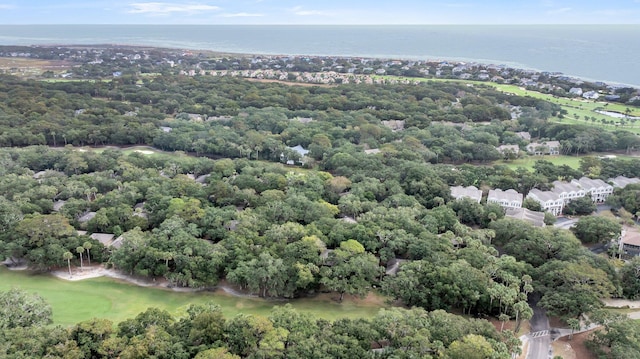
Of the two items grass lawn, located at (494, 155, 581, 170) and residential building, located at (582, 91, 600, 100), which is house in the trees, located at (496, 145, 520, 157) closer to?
grass lawn, located at (494, 155, 581, 170)

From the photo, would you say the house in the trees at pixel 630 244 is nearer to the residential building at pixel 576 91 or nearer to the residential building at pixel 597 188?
the residential building at pixel 597 188

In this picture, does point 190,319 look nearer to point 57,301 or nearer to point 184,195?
point 57,301

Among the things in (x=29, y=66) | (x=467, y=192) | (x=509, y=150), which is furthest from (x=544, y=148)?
(x=29, y=66)

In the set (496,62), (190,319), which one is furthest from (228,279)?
(496,62)

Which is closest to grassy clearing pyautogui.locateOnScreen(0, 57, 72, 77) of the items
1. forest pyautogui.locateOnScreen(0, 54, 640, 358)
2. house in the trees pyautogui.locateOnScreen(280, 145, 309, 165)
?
forest pyautogui.locateOnScreen(0, 54, 640, 358)

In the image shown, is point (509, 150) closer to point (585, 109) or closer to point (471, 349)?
point (585, 109)
